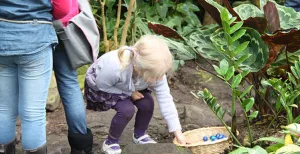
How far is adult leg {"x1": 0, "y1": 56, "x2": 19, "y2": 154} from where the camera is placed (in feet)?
9.02

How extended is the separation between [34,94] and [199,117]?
1.84 meters

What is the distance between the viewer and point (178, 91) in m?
5.23

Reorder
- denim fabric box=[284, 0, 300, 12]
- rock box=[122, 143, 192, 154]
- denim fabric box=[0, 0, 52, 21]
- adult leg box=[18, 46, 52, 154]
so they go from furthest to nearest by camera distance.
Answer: denim fabric box=[284, 0, 300, 12] → rock box=[122, 143, 192, 154] → adult leg box=[18, 46, 52, 154] → denim fabric box=[0, 0, 52, 21]

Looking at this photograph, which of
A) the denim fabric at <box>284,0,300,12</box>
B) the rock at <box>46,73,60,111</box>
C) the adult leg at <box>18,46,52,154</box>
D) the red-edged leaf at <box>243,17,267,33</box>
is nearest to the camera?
the adult leg at <box>18,46,52,154</box>

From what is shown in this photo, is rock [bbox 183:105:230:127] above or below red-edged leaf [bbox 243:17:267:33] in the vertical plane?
below

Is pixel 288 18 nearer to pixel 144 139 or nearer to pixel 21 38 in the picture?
pixel 144 139

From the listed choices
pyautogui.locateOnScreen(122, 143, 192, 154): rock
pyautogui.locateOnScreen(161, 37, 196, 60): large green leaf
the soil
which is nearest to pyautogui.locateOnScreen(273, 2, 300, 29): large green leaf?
pyautogui.locateOnScreen(161, 37, 196, 60): large green leaf

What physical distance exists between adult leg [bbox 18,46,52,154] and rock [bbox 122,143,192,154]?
0.54 metres

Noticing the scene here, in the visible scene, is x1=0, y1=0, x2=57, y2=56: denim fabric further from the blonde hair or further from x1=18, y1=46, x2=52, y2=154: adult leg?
the blonde hair

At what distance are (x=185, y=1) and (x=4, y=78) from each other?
161 inches

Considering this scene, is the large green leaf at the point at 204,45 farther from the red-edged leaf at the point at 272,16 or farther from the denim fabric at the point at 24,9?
the denim fabric at the point at 24,9

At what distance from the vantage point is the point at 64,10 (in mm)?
2773

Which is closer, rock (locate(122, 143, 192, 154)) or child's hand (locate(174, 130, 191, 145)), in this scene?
rock (locate(122, 143, 192, 154))

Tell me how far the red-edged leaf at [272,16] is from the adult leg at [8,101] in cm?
164
